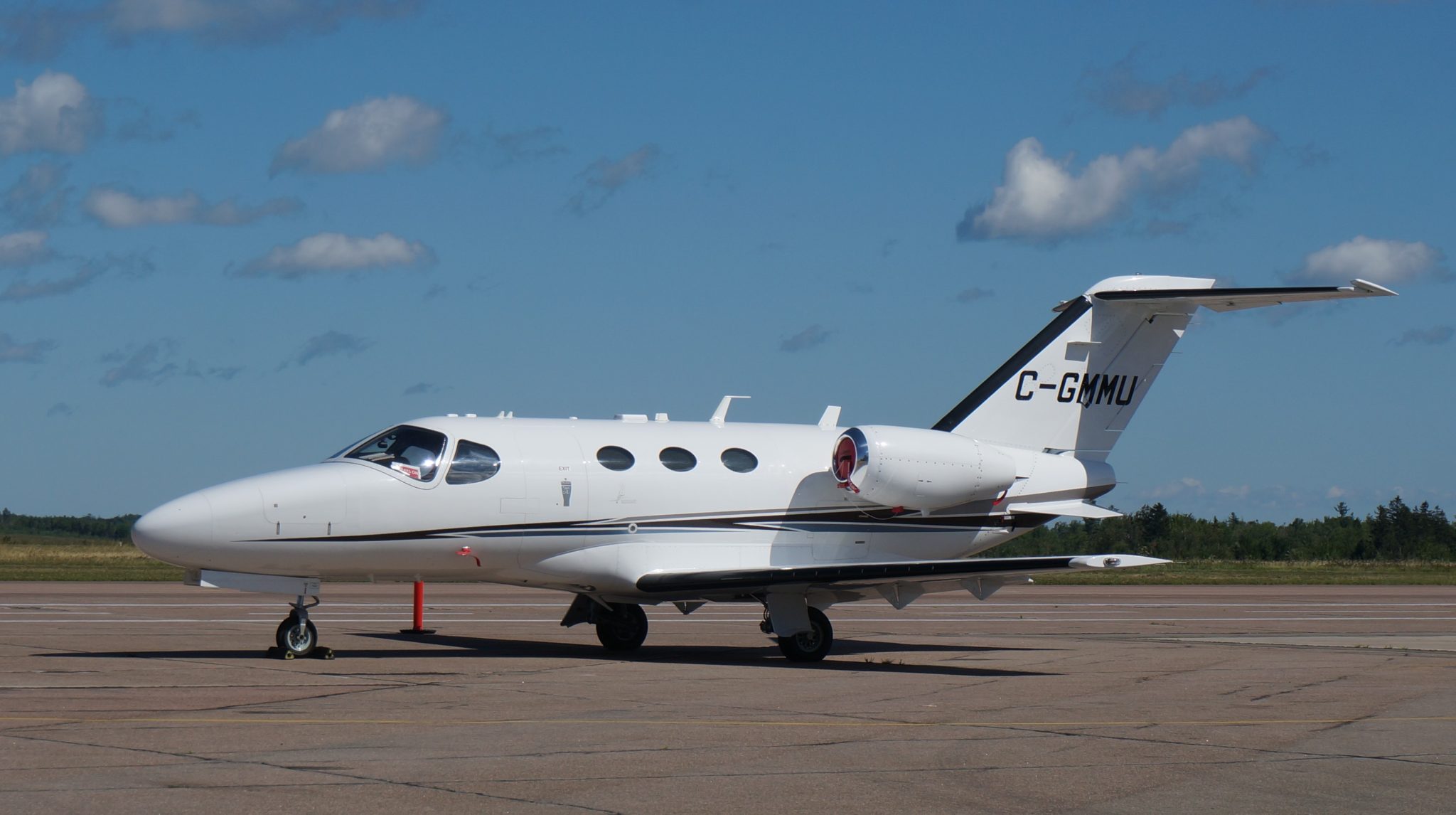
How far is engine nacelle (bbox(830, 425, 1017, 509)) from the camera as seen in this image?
18.4 metres

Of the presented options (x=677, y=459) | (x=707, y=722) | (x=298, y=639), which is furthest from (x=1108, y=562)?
(x=298, y=639)

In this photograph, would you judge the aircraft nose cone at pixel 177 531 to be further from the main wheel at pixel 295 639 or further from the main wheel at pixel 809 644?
the main wheel at pixel 809 644

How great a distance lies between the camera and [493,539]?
17.3m

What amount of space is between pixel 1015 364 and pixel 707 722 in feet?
33.5

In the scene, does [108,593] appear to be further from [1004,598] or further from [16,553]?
[16,553]

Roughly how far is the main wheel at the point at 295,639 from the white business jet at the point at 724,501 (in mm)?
27

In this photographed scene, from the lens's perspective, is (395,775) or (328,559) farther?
(328,559)

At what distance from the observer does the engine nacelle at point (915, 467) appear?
60.2 ft

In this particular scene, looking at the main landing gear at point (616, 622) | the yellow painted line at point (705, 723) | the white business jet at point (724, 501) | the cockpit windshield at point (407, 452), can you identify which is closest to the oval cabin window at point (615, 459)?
the white business jet at point (724, 501)

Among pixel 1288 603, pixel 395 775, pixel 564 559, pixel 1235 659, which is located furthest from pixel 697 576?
pixel 1288 603

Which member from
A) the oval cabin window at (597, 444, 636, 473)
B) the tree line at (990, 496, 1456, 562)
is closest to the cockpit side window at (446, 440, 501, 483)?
the oval cabin window at (597, 444, 636, 473)

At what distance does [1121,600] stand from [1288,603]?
3678 mm

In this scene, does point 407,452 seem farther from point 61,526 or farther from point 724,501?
point 61,526

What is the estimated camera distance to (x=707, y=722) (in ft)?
38.6
